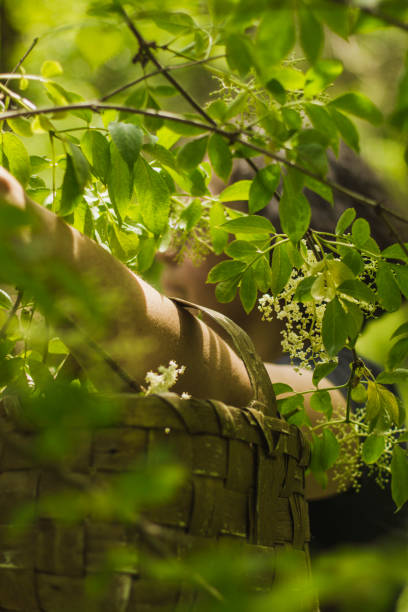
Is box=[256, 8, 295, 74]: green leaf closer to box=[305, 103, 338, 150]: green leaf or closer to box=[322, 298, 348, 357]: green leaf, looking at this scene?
box=[305, 103, 338, 150]: green leaf

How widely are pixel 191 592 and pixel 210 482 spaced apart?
7 cm

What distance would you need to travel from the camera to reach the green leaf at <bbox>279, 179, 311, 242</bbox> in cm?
45

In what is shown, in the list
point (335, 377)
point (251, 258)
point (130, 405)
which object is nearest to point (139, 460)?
point (130, 405)

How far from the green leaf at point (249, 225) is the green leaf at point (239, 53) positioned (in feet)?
0.56

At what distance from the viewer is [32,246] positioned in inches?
8.6

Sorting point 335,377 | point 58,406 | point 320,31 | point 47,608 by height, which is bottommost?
point 335,377

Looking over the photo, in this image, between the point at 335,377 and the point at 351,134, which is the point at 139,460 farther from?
the point at 335,377

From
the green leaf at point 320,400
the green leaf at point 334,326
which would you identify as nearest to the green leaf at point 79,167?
the green leaf at point 334,326

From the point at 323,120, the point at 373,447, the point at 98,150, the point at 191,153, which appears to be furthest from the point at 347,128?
the point at 373,447

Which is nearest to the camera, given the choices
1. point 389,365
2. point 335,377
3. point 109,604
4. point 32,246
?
point 32,246

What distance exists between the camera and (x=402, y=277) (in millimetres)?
529

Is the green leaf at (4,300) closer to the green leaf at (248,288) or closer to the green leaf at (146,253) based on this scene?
the green leaf at (146,253)

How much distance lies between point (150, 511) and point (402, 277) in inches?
12.8

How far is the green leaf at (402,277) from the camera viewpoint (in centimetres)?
52
